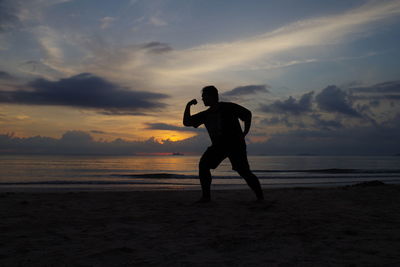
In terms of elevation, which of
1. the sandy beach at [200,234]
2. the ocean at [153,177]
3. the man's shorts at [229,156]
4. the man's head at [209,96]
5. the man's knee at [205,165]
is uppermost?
the man's head at [209,96]

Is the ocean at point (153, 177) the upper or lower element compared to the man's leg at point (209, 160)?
lower

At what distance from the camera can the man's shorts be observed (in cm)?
543

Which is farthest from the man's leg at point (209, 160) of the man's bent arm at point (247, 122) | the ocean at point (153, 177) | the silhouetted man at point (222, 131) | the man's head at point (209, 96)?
the ocean at point (153, 177)

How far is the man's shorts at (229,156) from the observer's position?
17.8 ft

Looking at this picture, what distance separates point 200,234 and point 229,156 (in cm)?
227

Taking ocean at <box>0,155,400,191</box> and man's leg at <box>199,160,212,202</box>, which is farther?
ocean at <box>0,155,400,191</box>

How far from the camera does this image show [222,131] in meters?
5.45

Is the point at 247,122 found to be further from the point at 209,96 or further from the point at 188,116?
the point at 188,116

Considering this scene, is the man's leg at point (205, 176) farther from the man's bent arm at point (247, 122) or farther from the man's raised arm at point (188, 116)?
the man's bent arm at point (247, 122)

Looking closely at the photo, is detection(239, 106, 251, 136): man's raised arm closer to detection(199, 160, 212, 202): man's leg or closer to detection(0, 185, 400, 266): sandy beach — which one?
detection(199, 160, 212, 202): man's leg

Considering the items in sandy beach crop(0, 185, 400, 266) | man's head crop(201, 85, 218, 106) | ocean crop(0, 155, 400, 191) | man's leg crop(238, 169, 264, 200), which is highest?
man's head crop(201, 85, 218, 106)

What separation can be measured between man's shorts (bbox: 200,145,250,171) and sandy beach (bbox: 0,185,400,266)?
688 mm

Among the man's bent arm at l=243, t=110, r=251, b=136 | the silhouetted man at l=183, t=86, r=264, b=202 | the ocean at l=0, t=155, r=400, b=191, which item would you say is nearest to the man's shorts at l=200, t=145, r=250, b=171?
the silhouetted man at l=183, t=86, r=264, b=202

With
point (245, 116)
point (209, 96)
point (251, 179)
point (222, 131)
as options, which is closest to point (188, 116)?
point (209, 96)
